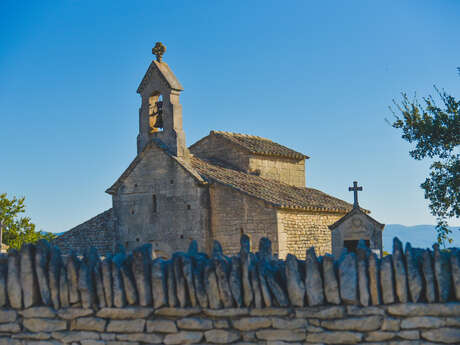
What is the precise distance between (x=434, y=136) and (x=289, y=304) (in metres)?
18.8

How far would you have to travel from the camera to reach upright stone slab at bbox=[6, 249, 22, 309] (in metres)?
6.56

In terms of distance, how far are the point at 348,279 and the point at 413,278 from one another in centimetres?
59

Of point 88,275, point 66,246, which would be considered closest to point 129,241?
point 66,246

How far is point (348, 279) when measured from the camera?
5.69 meters

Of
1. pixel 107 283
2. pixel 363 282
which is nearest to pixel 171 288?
pixel 107 283

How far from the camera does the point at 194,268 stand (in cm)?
620

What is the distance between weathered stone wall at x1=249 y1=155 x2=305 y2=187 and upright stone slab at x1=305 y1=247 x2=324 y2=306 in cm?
2141

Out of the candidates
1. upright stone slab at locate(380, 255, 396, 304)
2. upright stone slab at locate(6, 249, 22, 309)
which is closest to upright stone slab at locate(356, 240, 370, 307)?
upright stone slab at locate(380, 255, 396, 304)

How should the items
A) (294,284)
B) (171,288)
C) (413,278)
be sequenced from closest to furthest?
(413,278)
(294,284)
(171,288)

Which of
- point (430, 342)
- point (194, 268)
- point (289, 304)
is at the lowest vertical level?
point (430, 342)

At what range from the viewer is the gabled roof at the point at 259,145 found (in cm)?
2783

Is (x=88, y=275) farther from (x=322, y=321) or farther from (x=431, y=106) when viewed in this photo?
(x=431, y=106)

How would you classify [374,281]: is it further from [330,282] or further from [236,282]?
[236,282]

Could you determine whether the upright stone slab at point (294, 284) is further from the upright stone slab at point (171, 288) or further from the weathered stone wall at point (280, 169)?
the weathered stone wall at point (280, 169)
